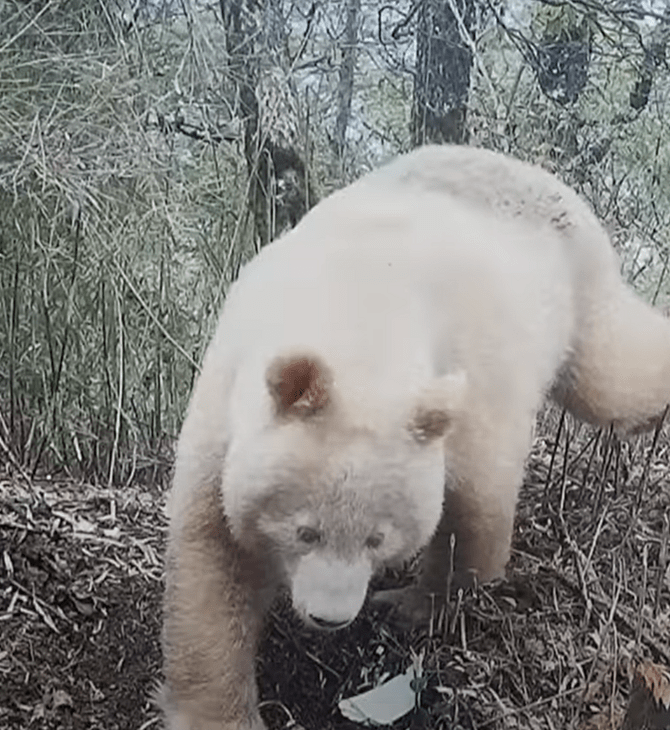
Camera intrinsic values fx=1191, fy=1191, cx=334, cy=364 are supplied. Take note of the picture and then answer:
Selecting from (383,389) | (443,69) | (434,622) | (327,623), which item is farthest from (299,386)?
(443,69)

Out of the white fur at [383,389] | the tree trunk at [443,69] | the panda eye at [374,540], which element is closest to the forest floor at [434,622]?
the white fur at [383,389]

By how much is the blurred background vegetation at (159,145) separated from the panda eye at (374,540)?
31cm

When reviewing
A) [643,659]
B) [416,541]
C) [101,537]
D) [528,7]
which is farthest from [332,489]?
[528,7]

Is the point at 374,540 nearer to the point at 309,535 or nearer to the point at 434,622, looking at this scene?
the point at 309,535

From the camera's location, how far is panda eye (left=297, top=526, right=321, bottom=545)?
125 centimetres

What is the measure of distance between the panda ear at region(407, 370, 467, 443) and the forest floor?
0.63 feet

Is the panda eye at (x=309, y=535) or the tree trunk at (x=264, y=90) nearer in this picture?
the panda eye at (x=309, y=535)

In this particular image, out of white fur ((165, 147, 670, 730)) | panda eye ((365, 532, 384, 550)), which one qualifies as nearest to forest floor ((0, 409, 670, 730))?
white fur ((165, 147, 670, 730))

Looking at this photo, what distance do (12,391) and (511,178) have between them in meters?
0.66

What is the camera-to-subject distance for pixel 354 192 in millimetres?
1395

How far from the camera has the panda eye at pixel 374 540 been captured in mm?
1254

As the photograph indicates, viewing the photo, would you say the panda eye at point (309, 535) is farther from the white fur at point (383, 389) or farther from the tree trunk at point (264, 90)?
the tree trunk at point (264, 90)

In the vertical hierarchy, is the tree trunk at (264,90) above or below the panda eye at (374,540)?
above

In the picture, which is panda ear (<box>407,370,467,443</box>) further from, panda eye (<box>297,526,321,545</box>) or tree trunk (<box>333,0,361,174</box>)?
tree trunk (<box>333,0,361,174</box>)
